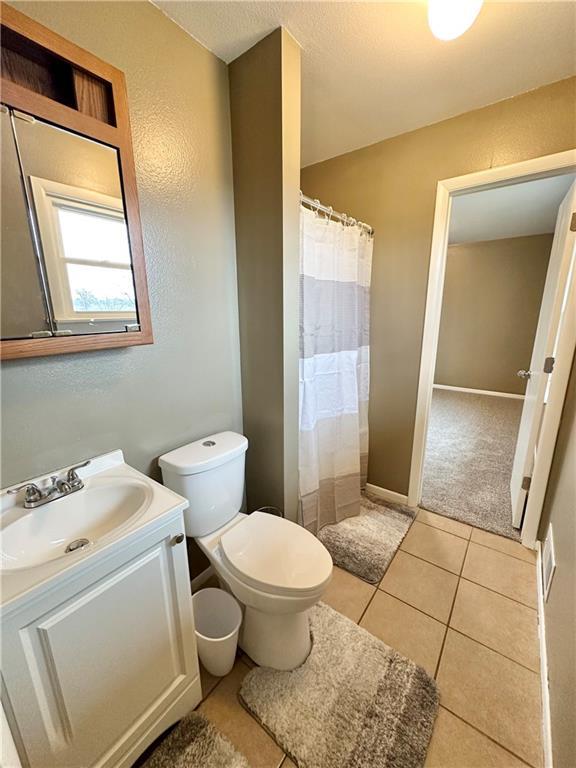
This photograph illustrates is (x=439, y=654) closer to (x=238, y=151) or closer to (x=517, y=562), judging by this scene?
(x=517, y=562)

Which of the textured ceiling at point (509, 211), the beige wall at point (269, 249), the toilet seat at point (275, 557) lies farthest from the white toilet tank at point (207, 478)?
the textured ceiling at point (509, 211)

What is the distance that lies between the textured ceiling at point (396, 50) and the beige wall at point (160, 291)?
8.7 inches

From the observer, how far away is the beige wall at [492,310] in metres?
4.44

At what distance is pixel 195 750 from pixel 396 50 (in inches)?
106

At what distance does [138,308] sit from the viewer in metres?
1.15

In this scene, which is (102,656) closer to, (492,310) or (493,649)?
(493,649)

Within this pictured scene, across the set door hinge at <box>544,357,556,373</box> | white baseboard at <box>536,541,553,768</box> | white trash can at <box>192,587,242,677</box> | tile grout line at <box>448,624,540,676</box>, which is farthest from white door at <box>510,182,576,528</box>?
white trash can at <box>192,587,242,677</box>

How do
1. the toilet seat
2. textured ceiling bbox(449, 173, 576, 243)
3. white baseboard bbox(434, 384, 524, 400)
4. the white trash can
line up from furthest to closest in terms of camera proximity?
white baseboard bbox(434, 384, 524, 400) < textured ceiling bbox(449, 173, 576, 243) < the white trash can < the toilet seat

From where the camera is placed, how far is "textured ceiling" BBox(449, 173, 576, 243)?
2.68 metres

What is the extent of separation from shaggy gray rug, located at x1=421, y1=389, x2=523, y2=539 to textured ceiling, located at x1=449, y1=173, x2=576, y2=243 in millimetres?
2158

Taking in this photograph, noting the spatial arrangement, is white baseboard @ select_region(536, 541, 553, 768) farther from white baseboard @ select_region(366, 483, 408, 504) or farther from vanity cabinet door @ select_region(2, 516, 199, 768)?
vanity cabinet door @ select_region(2, 516, 199, 768)

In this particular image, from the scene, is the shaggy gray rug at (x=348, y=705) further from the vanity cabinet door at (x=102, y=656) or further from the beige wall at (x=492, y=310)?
the beige wall at (x=492, y=310)

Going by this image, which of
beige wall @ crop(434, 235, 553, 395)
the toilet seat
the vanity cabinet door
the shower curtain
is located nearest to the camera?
the vanity cabinet door

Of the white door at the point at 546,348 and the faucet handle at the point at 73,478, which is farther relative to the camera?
the white door at the point at 546,348
